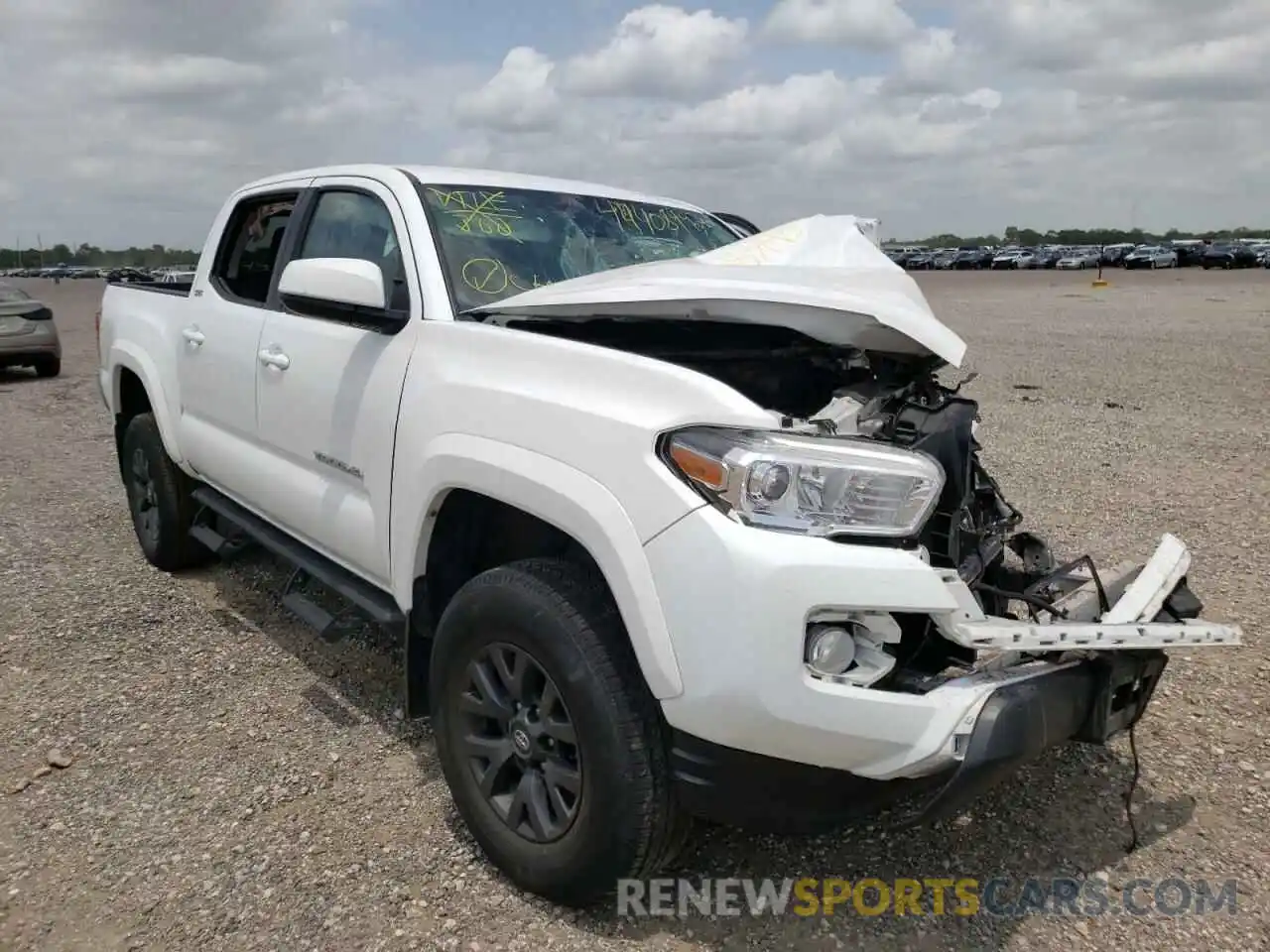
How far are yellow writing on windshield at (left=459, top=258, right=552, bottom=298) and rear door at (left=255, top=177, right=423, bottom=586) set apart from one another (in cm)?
19

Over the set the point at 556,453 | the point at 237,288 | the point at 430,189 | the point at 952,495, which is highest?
the point at 430,189

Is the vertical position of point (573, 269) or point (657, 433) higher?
point (573, 269)

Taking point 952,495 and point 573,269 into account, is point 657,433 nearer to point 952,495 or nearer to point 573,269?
point 952,495

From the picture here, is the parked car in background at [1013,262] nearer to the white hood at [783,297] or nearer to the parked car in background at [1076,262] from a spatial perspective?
the parked car in background at [1076,262]

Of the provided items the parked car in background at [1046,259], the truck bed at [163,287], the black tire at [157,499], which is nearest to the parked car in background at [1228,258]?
the parked car in background at [1046,259]

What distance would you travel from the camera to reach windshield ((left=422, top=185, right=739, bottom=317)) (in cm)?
335

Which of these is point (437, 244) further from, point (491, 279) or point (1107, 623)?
point (1107, 623)

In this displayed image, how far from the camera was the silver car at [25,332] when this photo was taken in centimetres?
1355

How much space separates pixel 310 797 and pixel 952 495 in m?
2.20

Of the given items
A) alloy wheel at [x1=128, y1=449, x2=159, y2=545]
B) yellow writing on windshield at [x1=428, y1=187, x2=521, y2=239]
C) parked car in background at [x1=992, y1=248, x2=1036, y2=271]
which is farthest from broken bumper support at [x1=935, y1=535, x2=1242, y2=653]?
parked car in background at [x1=992, y1=248, x2=1036, y2=271]

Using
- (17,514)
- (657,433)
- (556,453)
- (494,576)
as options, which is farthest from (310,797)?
(17,514)

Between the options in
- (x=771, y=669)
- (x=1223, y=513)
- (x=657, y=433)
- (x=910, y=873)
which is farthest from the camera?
(x=1223, y=513)

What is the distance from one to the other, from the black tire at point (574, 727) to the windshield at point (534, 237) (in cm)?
106

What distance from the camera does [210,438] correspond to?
4410mm
